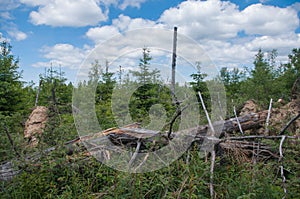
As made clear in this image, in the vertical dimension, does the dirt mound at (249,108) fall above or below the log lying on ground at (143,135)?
above

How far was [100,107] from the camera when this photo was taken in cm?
431

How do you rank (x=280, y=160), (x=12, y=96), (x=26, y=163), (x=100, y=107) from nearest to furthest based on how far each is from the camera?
(x=280, y=160) < (x=26, y=163) < (x=100, y=107) < (x=12, y=96)

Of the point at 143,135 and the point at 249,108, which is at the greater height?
the point at 249,108

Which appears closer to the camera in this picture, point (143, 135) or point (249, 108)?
point (143, 135)

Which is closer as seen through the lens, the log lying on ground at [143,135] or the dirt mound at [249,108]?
the log lying on ground at [143,135]

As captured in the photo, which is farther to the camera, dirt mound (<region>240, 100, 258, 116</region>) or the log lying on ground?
dirt mound (<region>240, 100, 258, 116</region>)

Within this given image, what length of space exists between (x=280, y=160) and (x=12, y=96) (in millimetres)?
8081

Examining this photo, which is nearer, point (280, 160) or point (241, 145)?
point (280, 160)

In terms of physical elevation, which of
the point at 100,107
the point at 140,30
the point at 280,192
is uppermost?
the point at 140,30

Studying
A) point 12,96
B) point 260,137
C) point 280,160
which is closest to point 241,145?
point 260,137

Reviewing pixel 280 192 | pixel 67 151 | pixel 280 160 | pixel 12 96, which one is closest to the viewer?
pixel 280 192

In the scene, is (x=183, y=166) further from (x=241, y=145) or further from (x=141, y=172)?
(x=241, y=145)

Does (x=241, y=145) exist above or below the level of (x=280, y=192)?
above

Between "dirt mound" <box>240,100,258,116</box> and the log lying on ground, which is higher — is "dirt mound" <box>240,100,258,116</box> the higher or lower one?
the higher one
